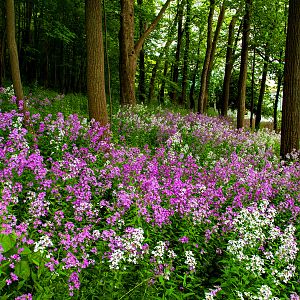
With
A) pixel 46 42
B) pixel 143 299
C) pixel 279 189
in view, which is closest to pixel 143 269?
pixel 143 299

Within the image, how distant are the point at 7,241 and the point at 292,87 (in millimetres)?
8623

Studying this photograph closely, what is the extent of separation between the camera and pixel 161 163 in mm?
7324

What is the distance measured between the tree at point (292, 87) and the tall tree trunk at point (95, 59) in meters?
4.95

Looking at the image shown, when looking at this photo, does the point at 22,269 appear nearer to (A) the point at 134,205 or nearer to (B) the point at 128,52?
(A) the point at 134,205

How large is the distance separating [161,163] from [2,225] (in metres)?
4.60

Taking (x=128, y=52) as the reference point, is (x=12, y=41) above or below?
below

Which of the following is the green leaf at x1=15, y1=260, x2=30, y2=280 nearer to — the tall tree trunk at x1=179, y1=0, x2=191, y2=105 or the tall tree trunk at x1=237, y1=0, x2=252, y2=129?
the tall tree trunk at x1=237, y1=0, x2=252, y2=129

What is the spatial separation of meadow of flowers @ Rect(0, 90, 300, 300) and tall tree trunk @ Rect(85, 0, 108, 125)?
4.09 ft

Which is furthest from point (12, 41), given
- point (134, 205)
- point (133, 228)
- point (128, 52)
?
point (128, 52)

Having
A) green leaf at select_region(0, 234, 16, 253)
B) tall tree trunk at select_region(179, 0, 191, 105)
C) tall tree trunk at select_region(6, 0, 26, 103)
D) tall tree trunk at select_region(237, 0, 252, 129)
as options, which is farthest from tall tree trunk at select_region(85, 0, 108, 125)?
tall tree trunk at select_region(179, 0, 191, 105)

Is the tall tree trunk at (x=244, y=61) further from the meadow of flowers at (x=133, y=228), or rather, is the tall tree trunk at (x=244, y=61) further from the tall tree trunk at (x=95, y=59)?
the meadow of flowers at (x=133, y=228)

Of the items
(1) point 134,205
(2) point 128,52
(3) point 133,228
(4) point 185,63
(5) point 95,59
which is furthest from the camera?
(4) point 185,63

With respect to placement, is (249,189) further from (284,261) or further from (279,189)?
(284,261)

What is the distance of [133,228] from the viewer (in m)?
3.74
